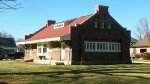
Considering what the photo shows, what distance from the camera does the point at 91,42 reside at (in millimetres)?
41906

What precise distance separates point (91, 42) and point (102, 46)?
167cm

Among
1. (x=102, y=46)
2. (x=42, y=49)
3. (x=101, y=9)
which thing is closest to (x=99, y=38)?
(x=102, y=46)

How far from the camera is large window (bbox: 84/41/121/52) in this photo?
1636 inches

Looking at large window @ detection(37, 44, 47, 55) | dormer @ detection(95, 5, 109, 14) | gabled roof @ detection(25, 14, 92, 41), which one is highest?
dormer @ detection(95, 5, 109, 14)

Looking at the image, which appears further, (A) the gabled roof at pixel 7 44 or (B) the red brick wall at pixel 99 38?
(A) the gabled roof at pixel 7 44

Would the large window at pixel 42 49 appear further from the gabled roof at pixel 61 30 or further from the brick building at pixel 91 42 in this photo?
the gabled roof at pixel 61 30

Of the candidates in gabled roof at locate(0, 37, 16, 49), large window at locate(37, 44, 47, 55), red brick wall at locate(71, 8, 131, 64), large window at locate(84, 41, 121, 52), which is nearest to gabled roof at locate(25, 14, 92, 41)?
large window at locate(37, 44, 47, 55)

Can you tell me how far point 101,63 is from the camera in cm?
4209

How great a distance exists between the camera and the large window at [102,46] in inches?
1636

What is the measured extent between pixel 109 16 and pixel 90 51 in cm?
552

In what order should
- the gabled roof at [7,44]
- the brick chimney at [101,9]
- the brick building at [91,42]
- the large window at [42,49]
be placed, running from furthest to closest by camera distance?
the gabled roof at [7,44], the large window at [42,49], the brick chimney at [101,9], the brick building at [91,42]

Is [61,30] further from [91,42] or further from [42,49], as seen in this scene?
[91,42]

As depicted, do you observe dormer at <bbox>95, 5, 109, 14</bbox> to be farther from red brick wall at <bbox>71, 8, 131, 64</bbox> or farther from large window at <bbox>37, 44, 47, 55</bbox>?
large window at <bbox>37, 44, 47, 55</bbox>

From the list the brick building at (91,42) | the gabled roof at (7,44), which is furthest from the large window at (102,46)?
the gabled roof at (7,44)
